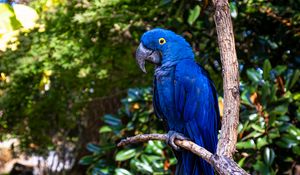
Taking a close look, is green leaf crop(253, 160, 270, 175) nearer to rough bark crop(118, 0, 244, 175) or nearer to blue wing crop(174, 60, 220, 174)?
Answer: blue wing crop(174, 60, 220, 174)

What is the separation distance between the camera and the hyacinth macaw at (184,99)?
4.93 feet

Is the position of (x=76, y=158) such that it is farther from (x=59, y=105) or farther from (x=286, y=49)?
(x=286, y=49)

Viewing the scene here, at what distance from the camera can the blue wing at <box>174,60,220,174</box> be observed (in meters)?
1.52

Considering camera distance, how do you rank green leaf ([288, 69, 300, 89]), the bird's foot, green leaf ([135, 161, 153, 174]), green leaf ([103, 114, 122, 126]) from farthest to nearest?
green leaf ([103, 114, 122, 126]) < green leaf ([135, 161, 153, 174]) < green leaf ([288, 69, 300, 89]) < the bird's foot

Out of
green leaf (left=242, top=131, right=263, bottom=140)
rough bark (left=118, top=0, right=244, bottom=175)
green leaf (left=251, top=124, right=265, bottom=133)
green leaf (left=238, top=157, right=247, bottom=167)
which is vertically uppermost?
rough bark (left=118, top=0, right=244, bottom=175)

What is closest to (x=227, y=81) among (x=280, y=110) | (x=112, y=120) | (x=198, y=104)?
(x=198, y=104)

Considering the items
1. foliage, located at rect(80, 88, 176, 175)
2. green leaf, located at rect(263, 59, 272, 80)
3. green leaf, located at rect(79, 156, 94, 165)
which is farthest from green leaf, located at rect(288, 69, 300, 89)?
green leaf, located at rect(79, 156, 94, 165)

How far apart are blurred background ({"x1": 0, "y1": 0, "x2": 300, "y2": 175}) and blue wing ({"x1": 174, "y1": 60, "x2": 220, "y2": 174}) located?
0.35 metres

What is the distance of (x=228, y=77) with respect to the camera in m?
1.08

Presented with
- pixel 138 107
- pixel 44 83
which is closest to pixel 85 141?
pixel 44 83

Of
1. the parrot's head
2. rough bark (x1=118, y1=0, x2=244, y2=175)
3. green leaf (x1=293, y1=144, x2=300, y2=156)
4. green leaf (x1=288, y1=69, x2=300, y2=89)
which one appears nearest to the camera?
rough bark (x1=118, y1=0, x2=244, y2=175)

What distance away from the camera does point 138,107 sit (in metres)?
2.32

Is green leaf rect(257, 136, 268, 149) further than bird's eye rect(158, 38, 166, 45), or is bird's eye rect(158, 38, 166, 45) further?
green leaf rect(257, 136, 268, 149)

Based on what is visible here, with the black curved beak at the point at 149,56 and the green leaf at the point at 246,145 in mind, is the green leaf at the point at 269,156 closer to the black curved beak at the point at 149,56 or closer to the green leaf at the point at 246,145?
the green leaf at the point at 246,145
